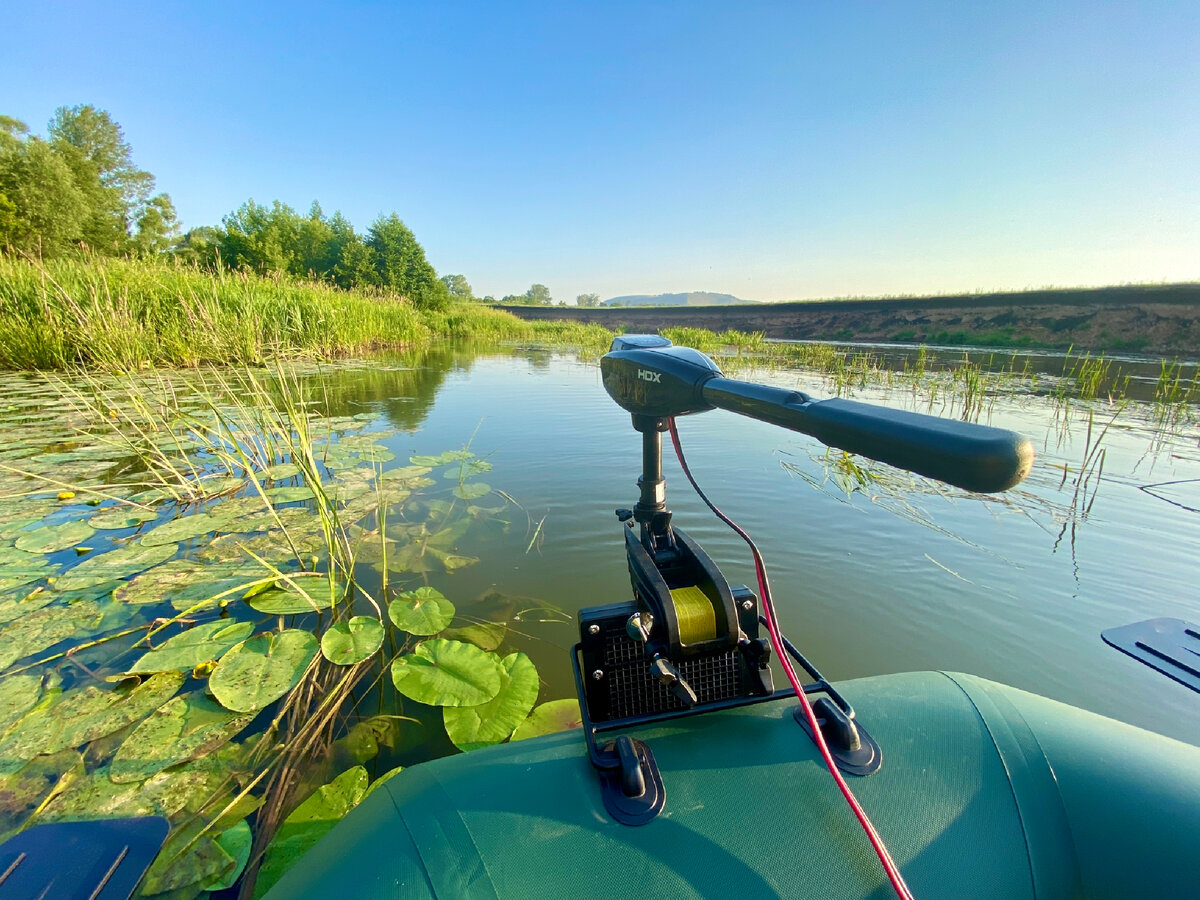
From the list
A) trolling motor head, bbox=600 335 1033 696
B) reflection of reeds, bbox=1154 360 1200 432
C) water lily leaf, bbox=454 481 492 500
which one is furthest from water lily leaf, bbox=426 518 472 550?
reflection of reeds, bbox=1154 360 1200 432

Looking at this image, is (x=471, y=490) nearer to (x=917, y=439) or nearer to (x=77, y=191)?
(x=917, y=439)

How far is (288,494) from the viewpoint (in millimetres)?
2426

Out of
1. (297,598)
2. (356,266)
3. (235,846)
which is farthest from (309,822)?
(356,266)

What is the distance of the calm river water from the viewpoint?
1.65m

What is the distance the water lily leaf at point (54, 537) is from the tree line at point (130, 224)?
771 inches

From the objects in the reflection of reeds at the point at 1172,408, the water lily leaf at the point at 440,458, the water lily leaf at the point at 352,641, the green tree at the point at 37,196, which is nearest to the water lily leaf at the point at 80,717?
the water lily leaf at the point at 352,641

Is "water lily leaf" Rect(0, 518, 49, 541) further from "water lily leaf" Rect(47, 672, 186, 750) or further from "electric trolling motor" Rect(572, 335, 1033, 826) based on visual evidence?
"electric trolling motor" Rect(572, 335, 1033, 826)

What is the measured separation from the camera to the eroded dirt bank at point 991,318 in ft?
52.0

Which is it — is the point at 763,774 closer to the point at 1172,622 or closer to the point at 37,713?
the point at 1172,622

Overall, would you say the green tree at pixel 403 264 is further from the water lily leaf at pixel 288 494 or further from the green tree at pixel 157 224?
the water lily leaf at pixel 288 494

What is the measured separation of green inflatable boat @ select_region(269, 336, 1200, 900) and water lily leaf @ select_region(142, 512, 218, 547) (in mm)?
2000

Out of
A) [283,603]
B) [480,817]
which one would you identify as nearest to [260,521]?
[283,603]

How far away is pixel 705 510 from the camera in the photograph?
2.81m

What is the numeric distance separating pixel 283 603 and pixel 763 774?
169cm
